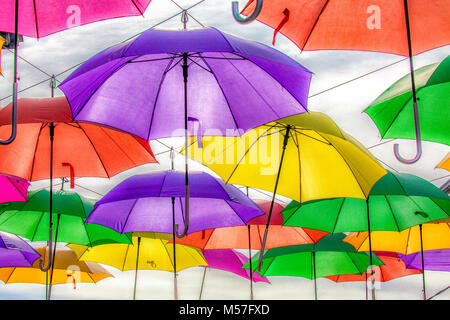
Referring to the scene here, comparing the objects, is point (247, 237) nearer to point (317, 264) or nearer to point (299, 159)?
point (317, 264)

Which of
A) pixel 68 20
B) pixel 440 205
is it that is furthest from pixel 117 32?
pixel 440 205

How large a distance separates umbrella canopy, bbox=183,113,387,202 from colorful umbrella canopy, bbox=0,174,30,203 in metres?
1.89

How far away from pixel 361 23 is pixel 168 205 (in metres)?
3.67

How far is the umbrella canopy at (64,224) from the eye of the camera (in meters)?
6.59

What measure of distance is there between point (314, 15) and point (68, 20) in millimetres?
1674

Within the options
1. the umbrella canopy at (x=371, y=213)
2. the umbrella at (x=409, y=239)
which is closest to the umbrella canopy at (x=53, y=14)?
the umbrella canopy at (x=371, y=213)

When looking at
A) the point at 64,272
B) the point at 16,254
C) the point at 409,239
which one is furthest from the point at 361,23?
the point at 64,272

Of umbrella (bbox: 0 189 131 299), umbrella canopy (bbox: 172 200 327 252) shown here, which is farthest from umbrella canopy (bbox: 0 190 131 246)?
umbrella canopy (bbox: 172 200 327 252)

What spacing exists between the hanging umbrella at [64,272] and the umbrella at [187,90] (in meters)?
4.61

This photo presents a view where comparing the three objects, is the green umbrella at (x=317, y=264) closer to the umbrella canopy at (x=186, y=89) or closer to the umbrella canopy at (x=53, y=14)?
the umbrella canopy at (x=186, y=89)

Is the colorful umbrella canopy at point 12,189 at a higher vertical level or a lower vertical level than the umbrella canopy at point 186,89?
lower

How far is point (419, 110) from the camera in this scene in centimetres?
468

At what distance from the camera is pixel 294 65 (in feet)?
13.6

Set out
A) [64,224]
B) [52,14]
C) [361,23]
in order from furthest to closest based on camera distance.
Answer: [64,224] < [361,23] < [52,14]
